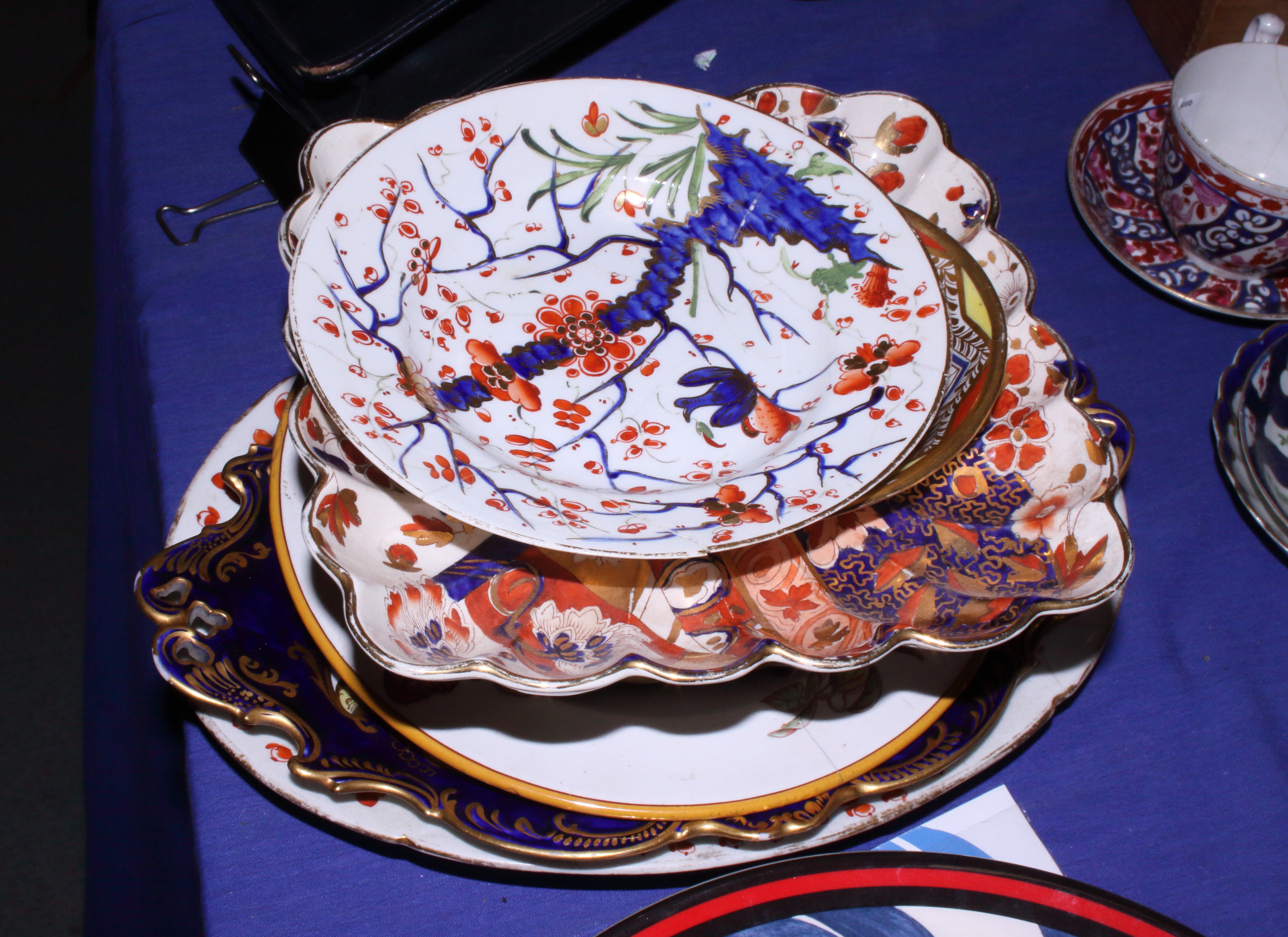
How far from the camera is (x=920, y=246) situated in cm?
48

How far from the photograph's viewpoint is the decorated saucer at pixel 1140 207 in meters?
0.68

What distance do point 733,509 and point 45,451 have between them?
1.27 metres

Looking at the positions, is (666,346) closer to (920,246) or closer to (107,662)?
(920,246)

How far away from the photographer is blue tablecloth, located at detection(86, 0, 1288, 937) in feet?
1.65

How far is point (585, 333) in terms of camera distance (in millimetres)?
545

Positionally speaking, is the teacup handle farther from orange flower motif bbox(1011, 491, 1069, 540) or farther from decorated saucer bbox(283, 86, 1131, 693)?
orange flower motif bbox(1011, 491, 1069, 540)

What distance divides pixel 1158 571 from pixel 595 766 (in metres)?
0.40

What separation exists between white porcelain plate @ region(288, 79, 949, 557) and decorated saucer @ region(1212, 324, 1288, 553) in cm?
28

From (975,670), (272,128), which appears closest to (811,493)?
(975,670)

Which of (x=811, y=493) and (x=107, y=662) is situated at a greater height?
(x=811, y=493)

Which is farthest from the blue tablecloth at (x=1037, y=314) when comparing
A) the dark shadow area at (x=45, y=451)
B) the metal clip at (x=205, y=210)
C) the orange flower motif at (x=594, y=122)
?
the dark shadow area at (x=45, y=451)

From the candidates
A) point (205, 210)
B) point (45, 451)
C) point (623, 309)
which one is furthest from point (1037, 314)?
point (45, 451)

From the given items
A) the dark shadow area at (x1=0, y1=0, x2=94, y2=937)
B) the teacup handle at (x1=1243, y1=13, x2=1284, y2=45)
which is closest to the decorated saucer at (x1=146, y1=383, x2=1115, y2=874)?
the teacup handle at (x1=1243, y1=13, x2=1284, y2=45)

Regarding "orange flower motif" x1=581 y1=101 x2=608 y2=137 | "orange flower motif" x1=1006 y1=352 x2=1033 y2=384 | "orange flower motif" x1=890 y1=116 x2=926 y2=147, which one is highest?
"orange flower motif" x1=581 y1=101 x2=608 y2=137
